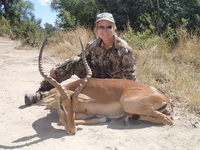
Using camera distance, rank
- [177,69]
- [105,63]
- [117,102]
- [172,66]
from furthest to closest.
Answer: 1. [172,66]
2. [177,69]
3. [105,63]
4. [117,102]

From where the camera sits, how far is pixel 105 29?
17.4ft

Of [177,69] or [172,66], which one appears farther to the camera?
[172,66]

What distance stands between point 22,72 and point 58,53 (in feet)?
10.8

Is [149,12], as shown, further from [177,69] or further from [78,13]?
[177,69]

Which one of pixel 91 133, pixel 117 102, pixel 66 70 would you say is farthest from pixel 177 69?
pixel 91 133

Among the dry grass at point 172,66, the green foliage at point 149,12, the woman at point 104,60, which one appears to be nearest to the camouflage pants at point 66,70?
the woman at point 104,60

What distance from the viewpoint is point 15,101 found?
554cm

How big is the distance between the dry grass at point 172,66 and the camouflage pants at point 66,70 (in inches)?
63.5

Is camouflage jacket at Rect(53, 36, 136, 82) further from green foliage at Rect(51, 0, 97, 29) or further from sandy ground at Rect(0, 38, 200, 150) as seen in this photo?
green foliage at Rect(51, 0, 97, 29)

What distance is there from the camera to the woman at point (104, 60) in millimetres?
5312

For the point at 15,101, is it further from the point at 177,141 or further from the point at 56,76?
the point at 177,141

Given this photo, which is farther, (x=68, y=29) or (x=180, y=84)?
(x=68, y=29)

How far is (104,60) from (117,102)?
4.01ft

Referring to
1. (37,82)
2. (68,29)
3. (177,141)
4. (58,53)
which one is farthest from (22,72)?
(68,29)
